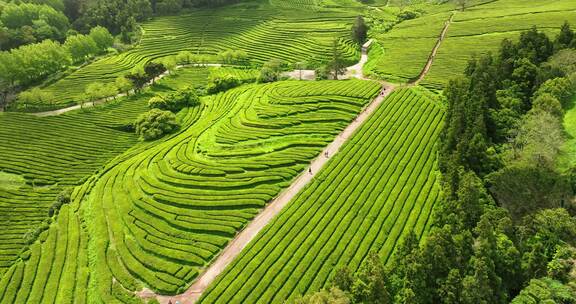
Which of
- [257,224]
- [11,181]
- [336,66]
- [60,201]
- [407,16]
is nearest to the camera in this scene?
[257,224]

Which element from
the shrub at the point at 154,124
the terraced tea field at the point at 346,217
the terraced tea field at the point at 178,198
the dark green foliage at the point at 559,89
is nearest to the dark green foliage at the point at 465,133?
the terraced tea field at the point at 346,217

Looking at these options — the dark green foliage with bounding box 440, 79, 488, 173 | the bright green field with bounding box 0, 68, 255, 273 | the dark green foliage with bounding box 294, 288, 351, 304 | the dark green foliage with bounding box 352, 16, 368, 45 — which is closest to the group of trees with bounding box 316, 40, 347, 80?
the dark green foliage with bounding box 352, 16, 368, 45

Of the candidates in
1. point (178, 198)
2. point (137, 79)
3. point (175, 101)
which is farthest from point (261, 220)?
point (137, 79)

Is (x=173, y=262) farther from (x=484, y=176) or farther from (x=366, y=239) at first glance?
(x=484, y=176)

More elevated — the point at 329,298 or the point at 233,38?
the point at 233,38

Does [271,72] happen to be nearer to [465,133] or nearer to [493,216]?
[465,133]

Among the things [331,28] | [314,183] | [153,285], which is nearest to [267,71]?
[331,28]

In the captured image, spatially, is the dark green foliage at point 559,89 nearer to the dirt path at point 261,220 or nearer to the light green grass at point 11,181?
the dirt path at point 261,220
